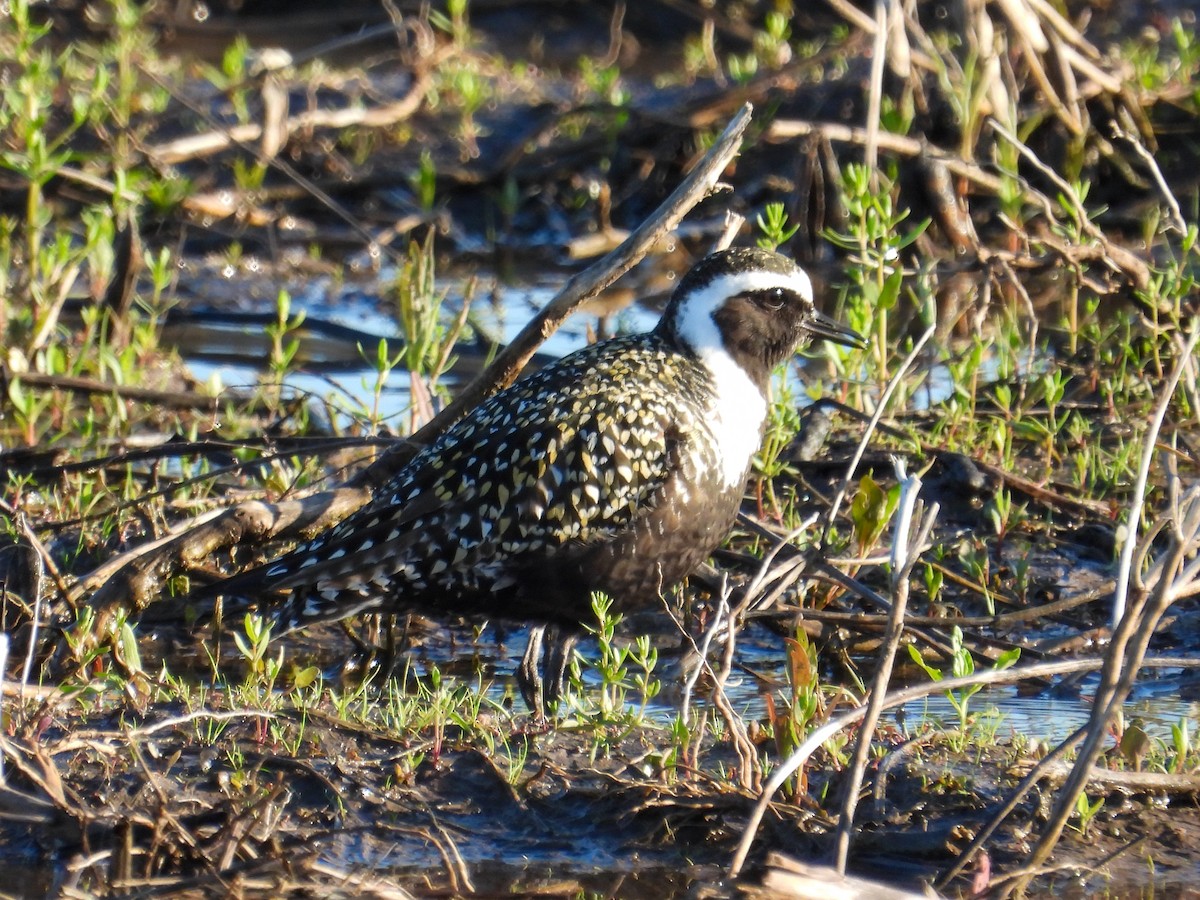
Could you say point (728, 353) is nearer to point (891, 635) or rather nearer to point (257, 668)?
point (257, 668)

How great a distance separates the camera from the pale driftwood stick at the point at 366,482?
5.38 metres

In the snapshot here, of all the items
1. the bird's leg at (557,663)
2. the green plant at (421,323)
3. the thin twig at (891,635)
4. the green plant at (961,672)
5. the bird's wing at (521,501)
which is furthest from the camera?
the green plant at (421,323)

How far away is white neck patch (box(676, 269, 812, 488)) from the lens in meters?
5.11

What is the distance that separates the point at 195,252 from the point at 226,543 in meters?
4.62

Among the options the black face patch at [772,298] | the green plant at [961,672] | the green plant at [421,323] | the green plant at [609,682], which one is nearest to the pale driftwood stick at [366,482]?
the green plant at [421,323]

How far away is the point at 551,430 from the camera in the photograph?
4840 millimetres

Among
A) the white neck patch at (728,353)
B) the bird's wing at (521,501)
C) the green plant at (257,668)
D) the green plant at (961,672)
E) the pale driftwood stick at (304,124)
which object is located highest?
the pale driftwood stick at (304,124)

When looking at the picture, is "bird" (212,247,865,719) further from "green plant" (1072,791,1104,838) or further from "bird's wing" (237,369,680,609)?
"green plant" (1072,791,1104,838)

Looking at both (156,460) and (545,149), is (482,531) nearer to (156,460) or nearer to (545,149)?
(156,460)

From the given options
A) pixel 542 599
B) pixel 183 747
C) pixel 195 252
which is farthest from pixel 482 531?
pixel 195 252

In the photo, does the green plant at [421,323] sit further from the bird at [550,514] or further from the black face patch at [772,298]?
the black face patch at [772,298]

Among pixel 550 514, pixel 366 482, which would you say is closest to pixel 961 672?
pixel 550 514

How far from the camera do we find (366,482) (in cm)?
582

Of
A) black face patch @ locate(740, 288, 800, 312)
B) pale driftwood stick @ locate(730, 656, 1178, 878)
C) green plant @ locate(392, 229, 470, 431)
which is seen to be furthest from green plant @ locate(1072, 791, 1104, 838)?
green plant @ locate(392, 229, 470, 431)
